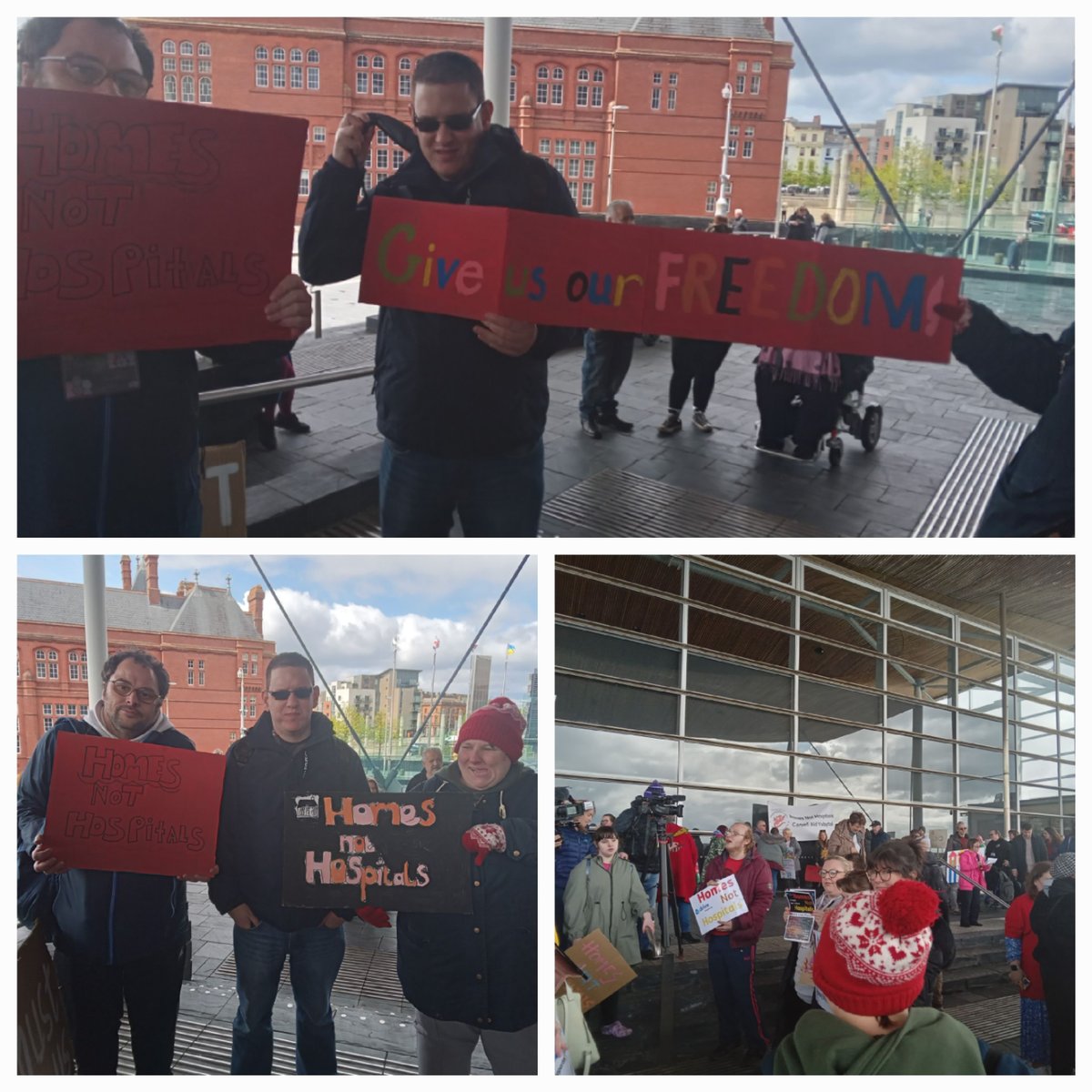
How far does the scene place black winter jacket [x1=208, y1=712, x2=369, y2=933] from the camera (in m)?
2.37

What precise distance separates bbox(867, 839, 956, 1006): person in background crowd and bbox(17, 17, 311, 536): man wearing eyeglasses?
190cm

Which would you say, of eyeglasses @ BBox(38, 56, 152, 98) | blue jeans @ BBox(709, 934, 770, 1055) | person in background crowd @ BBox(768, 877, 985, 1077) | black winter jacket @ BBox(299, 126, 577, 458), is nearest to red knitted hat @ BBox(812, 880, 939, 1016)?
person in background crowd @ BBox(768, 877, 985, 1077)

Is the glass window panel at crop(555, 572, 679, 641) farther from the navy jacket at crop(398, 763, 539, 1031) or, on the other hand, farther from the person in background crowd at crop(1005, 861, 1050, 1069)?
the person in background crowd at crop(1005, 861, 1050, 1069)

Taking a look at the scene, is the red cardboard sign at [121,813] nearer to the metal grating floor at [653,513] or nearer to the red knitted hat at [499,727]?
the red knitted hat at [499,727]

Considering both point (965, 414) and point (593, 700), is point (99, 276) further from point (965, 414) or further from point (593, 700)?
point (965, 414)

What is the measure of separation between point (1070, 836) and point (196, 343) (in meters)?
2.45

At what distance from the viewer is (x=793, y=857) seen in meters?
2.49

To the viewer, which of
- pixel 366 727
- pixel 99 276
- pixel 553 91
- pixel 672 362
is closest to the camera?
pixel 99 276

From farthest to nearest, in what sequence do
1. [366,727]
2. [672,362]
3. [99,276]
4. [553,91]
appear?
1. [672,362]
2. [366,727]
3. [553,91]
4. [99,276]

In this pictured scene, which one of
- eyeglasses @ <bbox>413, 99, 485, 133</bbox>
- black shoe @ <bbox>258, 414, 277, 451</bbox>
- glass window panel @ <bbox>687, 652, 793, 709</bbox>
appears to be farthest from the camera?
black shoe @ <bbox>258, 414, 277, 451</bbox>

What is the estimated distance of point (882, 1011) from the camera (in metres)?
2.01

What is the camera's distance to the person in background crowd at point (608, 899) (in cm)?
243
